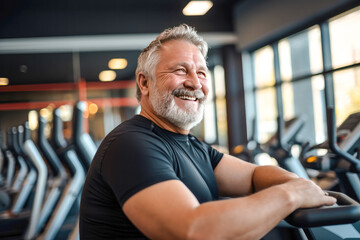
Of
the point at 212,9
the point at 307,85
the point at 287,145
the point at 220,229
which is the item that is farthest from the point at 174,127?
the point at 212,9

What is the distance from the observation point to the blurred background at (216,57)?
4.32 meters

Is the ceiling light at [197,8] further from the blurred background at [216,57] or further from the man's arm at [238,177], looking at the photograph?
the man's arm at [238,177]

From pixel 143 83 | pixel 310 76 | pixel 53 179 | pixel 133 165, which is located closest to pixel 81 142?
pixel 53 179

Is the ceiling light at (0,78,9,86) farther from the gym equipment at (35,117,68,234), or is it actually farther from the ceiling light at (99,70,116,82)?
the gym equipment at (35,117,68,234)

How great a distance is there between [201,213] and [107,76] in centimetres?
679

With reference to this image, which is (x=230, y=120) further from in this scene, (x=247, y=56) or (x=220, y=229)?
(x=220, y=229)

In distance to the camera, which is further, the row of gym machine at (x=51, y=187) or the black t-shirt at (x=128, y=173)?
the row of gym machine at (x=51, y=187)

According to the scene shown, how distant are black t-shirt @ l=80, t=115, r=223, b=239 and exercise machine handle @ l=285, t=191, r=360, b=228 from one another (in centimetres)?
28

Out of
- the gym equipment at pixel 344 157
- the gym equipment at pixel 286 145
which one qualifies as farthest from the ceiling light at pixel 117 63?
the gym equipment at pixel 344 157

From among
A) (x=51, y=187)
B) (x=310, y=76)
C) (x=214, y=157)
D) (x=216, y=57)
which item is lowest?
(x=51, y=187)

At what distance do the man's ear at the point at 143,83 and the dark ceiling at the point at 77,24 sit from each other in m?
4.38

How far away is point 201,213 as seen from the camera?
2.68ft

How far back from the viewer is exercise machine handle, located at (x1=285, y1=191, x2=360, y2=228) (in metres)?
0.89

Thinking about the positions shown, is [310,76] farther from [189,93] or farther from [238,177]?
[189,93]
